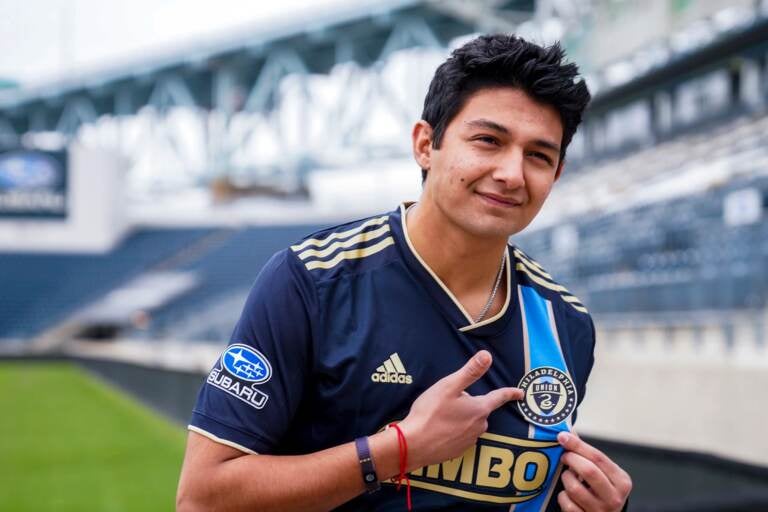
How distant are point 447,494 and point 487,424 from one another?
0.13 meters

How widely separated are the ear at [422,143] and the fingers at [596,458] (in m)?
0.54

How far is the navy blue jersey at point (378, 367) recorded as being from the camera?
4.66 feet

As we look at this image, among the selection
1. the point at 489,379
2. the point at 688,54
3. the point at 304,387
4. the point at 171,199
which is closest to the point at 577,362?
the point at 489,379

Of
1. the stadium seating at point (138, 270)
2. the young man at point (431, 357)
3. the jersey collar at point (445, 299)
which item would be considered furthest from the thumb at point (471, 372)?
the stadium seating at point (138, 270)

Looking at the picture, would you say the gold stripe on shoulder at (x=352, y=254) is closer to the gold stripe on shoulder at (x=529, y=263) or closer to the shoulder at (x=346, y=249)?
the shoulder at (x=346, y=249)

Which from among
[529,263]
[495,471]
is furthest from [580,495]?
[529,263]

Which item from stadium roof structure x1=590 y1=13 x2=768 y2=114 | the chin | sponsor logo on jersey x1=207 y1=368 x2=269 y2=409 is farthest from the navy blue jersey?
stadium roof structure x1=590 y1=13 x2=768 y2=114

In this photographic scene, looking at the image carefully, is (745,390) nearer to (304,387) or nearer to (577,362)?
(577,362)

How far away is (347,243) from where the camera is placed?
1.59 metres

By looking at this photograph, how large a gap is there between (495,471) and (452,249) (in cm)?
39

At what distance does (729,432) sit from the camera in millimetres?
4332

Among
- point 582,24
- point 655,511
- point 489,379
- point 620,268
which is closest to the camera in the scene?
point 489,379

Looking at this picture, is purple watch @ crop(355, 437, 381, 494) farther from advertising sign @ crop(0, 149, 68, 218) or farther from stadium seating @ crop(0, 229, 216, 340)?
advertising sign @ crop(0, 149, 68, 218)

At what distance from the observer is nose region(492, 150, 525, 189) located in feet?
4.82
